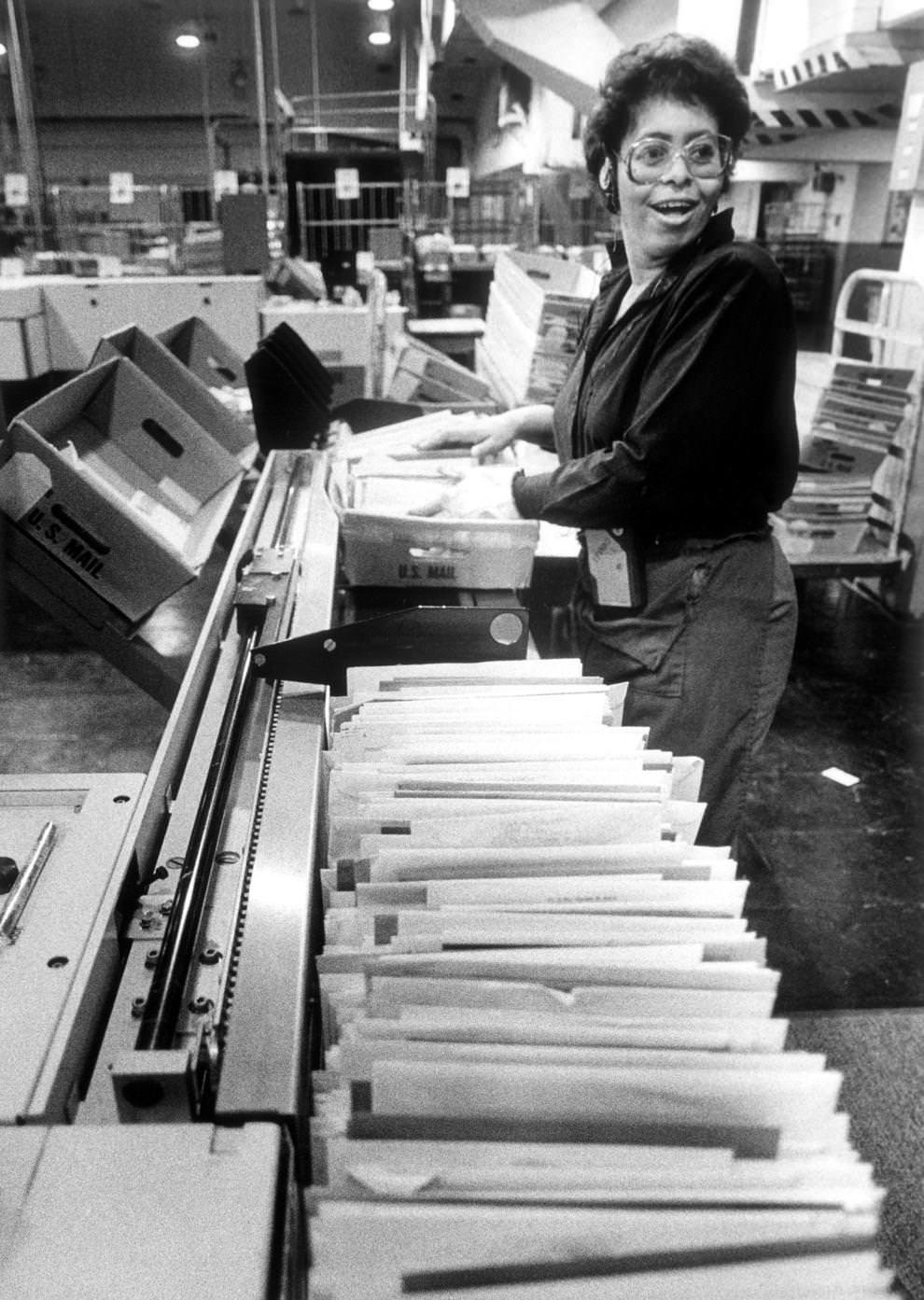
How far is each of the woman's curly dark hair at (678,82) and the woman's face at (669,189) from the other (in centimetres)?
2

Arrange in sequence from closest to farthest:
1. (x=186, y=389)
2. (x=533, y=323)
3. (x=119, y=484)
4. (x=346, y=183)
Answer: (x=119, y=484) → (x=186, y=389) → (x=533, y=323) → (x=346, y=183)

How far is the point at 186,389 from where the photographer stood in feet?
10.6

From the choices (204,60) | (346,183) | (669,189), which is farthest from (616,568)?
(204,60)

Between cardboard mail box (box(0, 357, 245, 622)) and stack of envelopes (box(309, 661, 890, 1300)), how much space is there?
1543mm

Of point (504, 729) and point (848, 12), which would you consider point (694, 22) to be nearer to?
point (848, 12)

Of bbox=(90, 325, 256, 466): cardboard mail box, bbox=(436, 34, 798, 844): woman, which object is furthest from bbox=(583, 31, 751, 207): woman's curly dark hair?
bbox=(90, 325, 256, 466): cardboard mail box

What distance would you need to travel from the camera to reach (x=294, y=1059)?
2.28 feet

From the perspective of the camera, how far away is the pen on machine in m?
0.91

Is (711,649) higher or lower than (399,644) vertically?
lower

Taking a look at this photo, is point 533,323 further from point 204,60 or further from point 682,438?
point 204,60

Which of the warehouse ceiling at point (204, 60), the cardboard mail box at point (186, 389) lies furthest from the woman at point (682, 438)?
the warehouse ceiling at point (204, 60)

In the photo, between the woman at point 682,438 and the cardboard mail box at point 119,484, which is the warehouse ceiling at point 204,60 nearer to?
the cardboard mail box at point 119,484

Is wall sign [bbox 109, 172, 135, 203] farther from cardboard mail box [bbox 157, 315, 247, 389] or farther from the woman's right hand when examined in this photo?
the woman's right hand

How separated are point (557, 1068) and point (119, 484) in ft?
8.09
